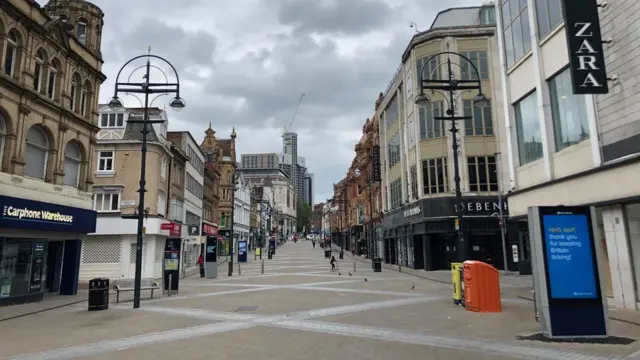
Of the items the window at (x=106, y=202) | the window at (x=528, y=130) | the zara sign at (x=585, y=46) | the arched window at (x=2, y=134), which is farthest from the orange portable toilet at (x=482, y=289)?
the window at (x=106, y=202)

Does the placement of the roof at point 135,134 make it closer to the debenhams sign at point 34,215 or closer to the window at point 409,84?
the debenhams sign at point 34,215

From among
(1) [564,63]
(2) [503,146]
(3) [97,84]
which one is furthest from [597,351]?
(2) [503,146]

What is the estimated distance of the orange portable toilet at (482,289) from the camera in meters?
12.8

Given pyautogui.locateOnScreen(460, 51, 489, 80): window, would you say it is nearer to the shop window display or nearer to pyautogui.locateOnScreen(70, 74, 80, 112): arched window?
pyautogui.locateOnScreen(70, 74, 80, 112): arched window

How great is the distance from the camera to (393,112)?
43.3 metres

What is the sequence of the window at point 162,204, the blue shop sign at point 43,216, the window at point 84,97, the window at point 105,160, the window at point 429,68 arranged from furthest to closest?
the window at point 429,68 < the window at point 162,204 < the window at point 105,160 < the window at point 84,97 < the blue shop sign at point 43,216

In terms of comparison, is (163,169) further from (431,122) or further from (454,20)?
(454,20)

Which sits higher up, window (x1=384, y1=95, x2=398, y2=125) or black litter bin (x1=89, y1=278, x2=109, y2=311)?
window (x1=384, y1=95, x2=398, y2=125)

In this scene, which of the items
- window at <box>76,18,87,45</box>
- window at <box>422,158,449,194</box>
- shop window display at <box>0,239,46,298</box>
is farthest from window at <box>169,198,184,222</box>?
window at <box>422,158,449,194</box>

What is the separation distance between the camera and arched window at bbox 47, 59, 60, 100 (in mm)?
18094

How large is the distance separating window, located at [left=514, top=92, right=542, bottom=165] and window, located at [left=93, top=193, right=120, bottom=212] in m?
25.5

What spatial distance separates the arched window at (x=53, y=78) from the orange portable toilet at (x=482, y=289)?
17.9 m

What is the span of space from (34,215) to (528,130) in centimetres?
2016

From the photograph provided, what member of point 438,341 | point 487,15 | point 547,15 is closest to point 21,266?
point 438,341
